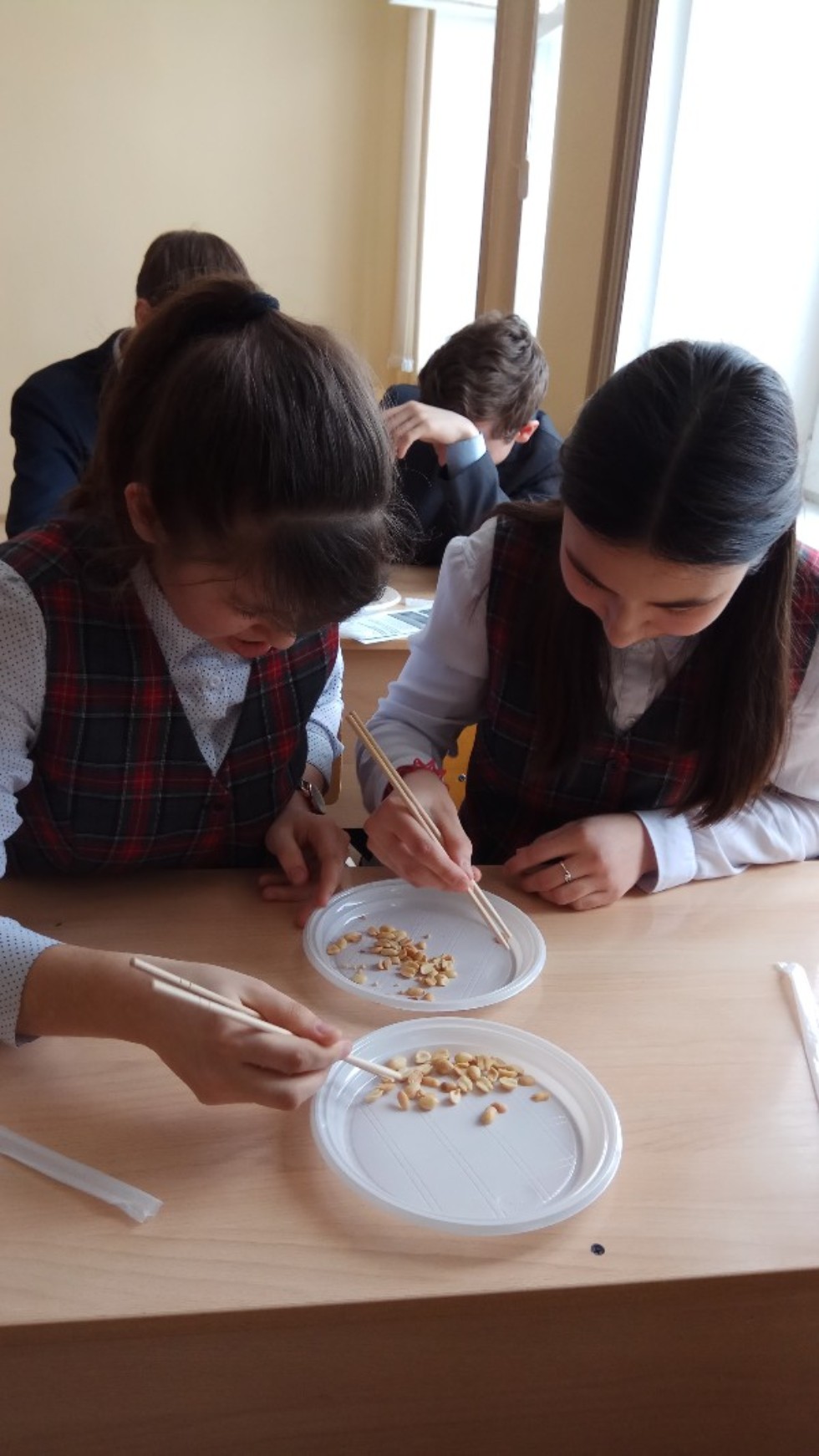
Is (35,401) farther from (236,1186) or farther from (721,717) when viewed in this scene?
Result: (236,1186)

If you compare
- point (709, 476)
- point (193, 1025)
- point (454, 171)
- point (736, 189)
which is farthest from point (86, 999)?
point (454, 171)

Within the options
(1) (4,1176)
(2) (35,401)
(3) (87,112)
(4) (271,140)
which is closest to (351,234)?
(4) (271,140)

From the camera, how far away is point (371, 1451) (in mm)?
734

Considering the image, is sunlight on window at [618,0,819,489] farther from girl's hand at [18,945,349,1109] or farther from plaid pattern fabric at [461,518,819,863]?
girl's hand at [18,945,349,1109]

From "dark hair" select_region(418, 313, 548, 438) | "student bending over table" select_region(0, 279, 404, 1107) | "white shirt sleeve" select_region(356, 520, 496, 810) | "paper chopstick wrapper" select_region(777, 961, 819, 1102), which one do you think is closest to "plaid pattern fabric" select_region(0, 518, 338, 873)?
"student bending over table" select_region(0, 279, 404, 1107)

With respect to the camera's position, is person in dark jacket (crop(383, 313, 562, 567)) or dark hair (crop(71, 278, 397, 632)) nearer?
dark hair (crop(71, 278, 397, 632))

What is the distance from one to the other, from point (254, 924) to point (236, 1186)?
12.4 inches

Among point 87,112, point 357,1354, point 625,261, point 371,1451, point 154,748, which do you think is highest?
point 87,112

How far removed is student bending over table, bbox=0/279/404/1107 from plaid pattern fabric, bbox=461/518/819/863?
224mm

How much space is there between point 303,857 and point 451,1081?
1.18 feet

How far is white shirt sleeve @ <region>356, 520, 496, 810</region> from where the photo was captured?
4.05ft

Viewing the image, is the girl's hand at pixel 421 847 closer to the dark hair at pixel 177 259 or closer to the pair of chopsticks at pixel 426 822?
the pair of chopsticks at pixel 426 822

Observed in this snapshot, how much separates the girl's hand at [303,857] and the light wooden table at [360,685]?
898 mm

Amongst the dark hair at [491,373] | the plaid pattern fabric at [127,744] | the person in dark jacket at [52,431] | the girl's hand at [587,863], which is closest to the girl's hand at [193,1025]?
the plaid pattern fabric at [127,744]
